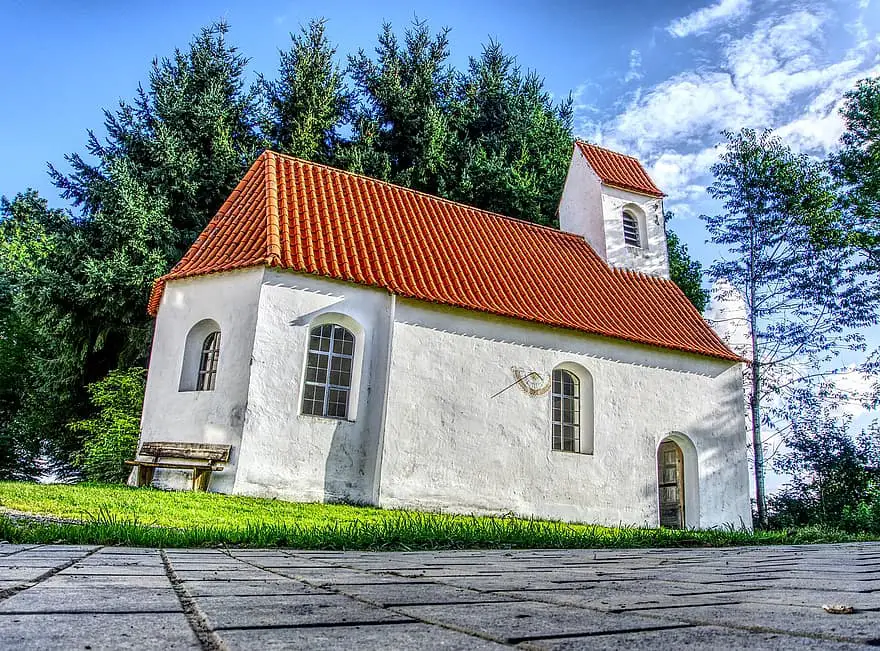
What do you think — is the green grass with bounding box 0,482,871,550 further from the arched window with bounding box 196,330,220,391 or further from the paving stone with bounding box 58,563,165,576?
the arched window with bounding box 196,330,220,391

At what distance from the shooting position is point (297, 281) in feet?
44.1

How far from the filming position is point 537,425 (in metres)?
14.9

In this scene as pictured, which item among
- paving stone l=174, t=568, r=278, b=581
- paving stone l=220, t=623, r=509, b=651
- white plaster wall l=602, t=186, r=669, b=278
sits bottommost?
paving stone l=174, t=568, r=278, b=581

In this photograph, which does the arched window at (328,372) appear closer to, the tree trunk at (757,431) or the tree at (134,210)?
the tree at (134,210)

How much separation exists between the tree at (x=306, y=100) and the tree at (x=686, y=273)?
1223 cm

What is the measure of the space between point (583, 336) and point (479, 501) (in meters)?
4.48

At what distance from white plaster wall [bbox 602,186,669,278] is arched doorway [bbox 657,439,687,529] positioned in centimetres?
521

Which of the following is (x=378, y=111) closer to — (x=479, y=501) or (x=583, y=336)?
(x=583, y=336)

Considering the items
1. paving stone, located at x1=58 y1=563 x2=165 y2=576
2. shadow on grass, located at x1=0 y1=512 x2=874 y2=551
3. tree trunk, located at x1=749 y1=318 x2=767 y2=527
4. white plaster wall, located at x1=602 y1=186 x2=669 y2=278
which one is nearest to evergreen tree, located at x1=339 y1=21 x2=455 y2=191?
white plaster wall, located at x1=602 y1=186 x2=669 y2=278

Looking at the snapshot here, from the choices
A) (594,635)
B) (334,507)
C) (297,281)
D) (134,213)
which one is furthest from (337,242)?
(594,635)

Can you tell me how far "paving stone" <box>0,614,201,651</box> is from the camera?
4.46 feet

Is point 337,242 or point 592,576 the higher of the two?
point 337,242

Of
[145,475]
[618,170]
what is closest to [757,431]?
[618,170]

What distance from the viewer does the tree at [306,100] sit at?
23391mm
